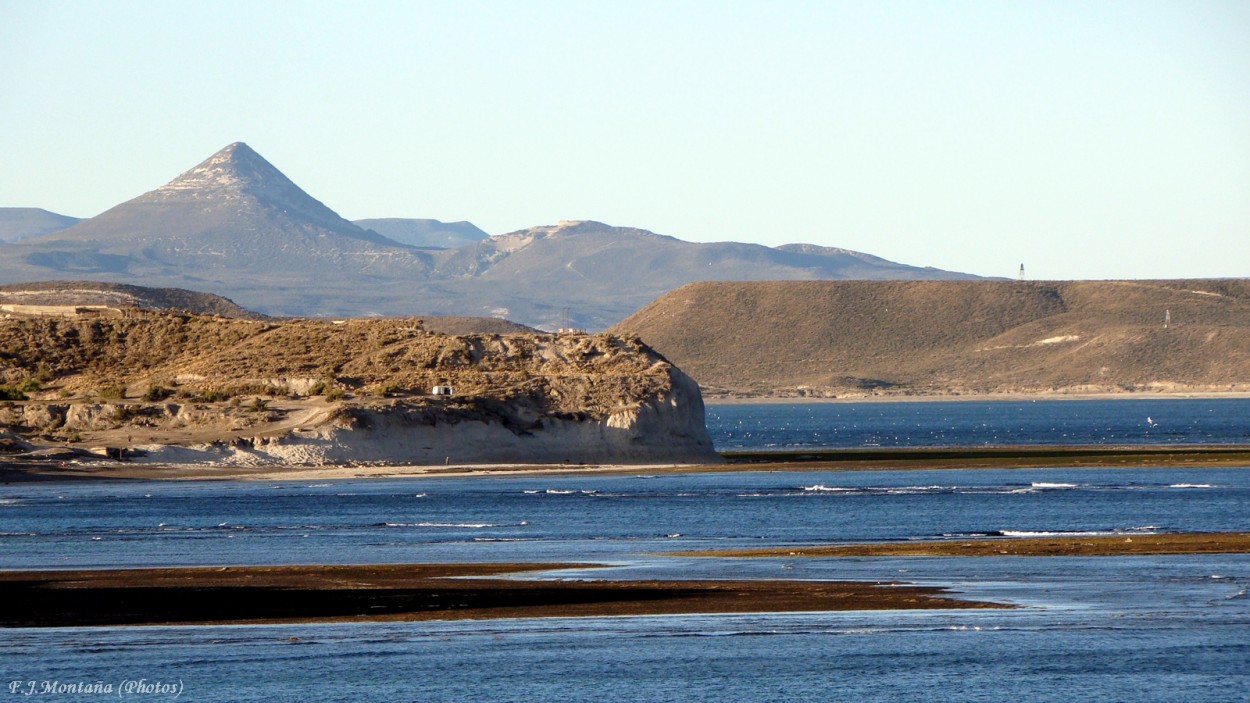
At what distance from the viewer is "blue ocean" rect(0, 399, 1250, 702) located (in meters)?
25.0

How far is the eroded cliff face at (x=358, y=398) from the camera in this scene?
84438 mm

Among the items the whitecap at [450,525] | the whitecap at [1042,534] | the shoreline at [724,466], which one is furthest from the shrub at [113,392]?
the whitecap at [1042,534]

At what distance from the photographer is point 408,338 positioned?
104375 mm

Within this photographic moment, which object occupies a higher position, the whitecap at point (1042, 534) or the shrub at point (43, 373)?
the shrub at point (43, 373)

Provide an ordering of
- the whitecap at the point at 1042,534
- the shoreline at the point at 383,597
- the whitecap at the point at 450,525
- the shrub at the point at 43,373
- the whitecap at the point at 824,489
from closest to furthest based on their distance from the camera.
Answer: the shoreline at the point at 383,597 → the whitecap at the point at 1042,534 → the whitecap at the point at 450,525 → the whitecap at the point at 824,489 → the shrub at the point at 43,373

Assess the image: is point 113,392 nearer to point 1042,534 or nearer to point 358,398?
point 358,398

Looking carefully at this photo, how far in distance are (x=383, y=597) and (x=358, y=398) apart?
2178 inches

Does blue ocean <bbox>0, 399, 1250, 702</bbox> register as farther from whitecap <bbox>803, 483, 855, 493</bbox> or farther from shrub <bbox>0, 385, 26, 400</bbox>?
shrub <bbox>0, 385, 26, 400</bbox>

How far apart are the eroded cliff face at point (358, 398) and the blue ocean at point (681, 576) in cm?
906

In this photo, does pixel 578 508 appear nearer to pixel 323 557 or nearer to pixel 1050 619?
pixel 323 557

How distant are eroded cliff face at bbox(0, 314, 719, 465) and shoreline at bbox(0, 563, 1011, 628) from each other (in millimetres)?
45462

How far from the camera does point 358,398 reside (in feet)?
292

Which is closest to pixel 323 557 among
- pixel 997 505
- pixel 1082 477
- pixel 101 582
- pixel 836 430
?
pixel 101 582

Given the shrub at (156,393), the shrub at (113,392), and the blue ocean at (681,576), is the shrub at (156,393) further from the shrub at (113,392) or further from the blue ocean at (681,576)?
the blue ocean at (681,576)
